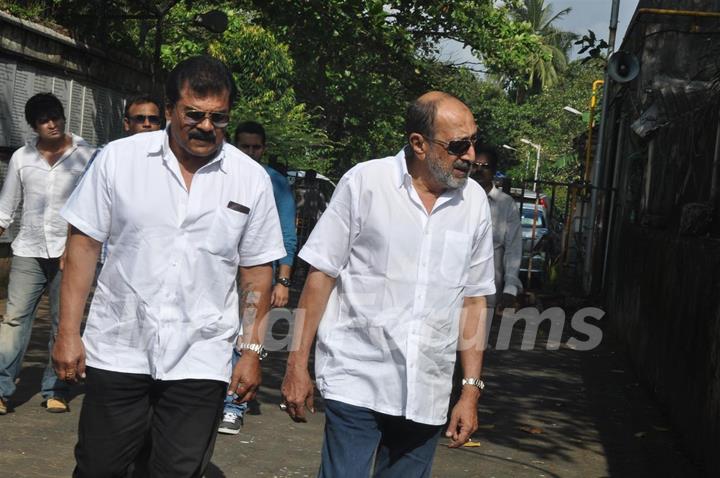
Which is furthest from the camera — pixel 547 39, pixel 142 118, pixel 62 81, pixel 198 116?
pixel 547 39

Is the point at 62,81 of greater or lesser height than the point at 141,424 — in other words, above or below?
above

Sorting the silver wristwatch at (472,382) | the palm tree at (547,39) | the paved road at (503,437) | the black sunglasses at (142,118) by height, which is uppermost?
the palm tree at (547,39)

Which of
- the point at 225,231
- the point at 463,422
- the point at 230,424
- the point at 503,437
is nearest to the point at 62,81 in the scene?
the point at 230,424

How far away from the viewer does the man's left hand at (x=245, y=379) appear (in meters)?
4.25

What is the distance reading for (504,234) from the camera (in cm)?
789

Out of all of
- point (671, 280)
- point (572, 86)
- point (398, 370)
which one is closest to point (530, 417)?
point (671, 280)

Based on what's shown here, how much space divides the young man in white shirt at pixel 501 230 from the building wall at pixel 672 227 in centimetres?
124

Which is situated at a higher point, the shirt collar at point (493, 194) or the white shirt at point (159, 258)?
the shirt collar at point (493, 194)

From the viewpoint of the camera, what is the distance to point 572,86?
66500 millimetres

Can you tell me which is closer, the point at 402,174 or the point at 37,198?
the point at 402,174

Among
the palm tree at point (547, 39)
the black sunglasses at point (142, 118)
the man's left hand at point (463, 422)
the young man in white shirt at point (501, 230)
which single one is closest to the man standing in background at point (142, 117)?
the black sunglasses at point (142, 118)

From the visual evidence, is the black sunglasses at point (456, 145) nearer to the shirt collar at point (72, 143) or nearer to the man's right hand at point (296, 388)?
the man's right hand at point (296, 388)

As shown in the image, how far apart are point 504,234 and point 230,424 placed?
213 cm

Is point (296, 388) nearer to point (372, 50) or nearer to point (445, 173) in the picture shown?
point (445, 173)
